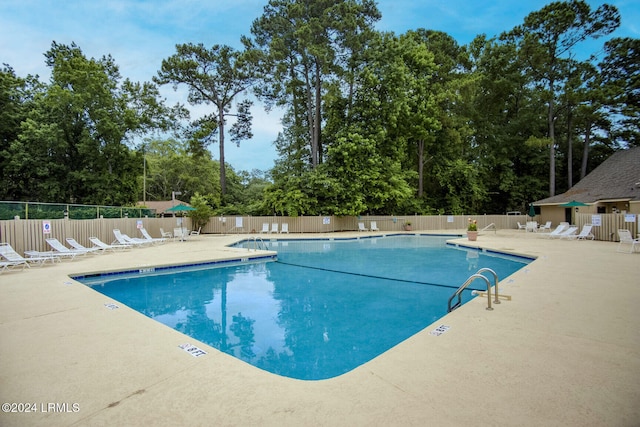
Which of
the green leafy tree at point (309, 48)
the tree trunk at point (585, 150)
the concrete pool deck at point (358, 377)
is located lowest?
the concrete pool deck at point (358, 377)

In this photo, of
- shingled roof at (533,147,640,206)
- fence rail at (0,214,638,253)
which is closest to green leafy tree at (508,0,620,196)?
shingled roof at (533,147,640,206)

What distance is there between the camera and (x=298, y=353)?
4043 millimetres

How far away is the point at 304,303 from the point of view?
20.4 ft

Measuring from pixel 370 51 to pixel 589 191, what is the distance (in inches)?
646

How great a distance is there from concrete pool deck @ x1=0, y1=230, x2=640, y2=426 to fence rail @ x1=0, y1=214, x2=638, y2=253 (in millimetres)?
6539

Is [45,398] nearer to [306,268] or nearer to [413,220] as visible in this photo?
[306,268]

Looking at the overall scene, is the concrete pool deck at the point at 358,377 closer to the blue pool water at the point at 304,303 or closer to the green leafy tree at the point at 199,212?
the blue pool water at the point at 304,303

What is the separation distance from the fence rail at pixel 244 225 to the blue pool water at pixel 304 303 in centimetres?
382

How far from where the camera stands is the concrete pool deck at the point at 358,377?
80.7 inches

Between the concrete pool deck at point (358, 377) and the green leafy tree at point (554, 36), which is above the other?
the green leafy tree at point (554, 36)

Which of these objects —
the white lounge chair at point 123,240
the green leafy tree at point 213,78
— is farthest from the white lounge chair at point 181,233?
the green leafy tree at point 213,78

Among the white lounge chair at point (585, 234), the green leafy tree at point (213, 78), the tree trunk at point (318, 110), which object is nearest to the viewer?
the white lounge chair at point (585, 234)

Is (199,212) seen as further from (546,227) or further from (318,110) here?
(546,227)

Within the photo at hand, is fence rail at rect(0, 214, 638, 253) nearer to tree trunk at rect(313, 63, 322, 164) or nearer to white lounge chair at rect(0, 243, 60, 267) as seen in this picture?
white lounge chair at rect(0, 243, 60, 267)
